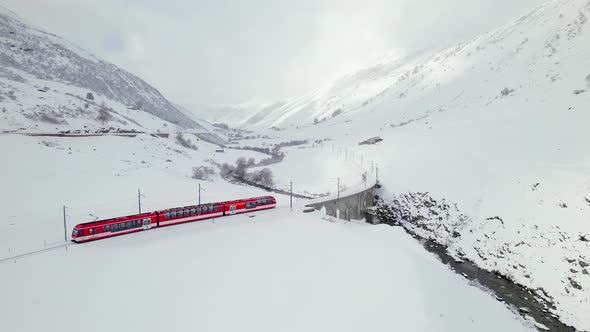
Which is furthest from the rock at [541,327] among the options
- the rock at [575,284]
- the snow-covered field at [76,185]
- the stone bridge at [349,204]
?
the snow-covered field at [76,185]

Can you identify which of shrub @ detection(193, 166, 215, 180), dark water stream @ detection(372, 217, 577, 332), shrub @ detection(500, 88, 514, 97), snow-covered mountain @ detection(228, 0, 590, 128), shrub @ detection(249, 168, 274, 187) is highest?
snow-covered mountain @ detection(228, 0, 590, 128)

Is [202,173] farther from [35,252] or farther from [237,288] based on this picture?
[237,288]

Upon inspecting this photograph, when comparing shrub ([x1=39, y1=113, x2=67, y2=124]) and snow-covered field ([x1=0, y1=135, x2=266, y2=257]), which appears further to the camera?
shrub ([x1=39, y1=113, x2=67, y2=124])

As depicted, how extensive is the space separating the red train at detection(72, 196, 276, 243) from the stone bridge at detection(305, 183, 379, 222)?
33.6 ft

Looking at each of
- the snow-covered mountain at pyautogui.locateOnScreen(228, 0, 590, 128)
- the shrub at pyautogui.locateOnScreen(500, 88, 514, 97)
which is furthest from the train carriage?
the shrub at pyautogui.locateOnScreen(500, 88, 514, 97)

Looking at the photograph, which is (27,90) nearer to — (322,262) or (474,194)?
(322,262)

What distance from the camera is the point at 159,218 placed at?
43625mm

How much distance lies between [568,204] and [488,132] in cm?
3870

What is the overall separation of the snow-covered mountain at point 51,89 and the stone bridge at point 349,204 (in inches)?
3169

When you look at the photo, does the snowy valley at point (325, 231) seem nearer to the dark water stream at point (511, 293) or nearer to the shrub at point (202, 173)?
Answer: the dark water stream at point (511, 293)

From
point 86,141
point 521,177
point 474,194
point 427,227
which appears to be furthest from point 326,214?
point 86,141

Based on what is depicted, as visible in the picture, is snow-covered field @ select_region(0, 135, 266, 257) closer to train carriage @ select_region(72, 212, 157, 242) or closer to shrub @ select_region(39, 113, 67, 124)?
train carriage @ select_region(72, 212, 157, 242)

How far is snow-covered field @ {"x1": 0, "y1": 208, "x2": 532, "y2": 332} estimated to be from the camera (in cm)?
2584

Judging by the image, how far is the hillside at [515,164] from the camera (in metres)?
37.0
